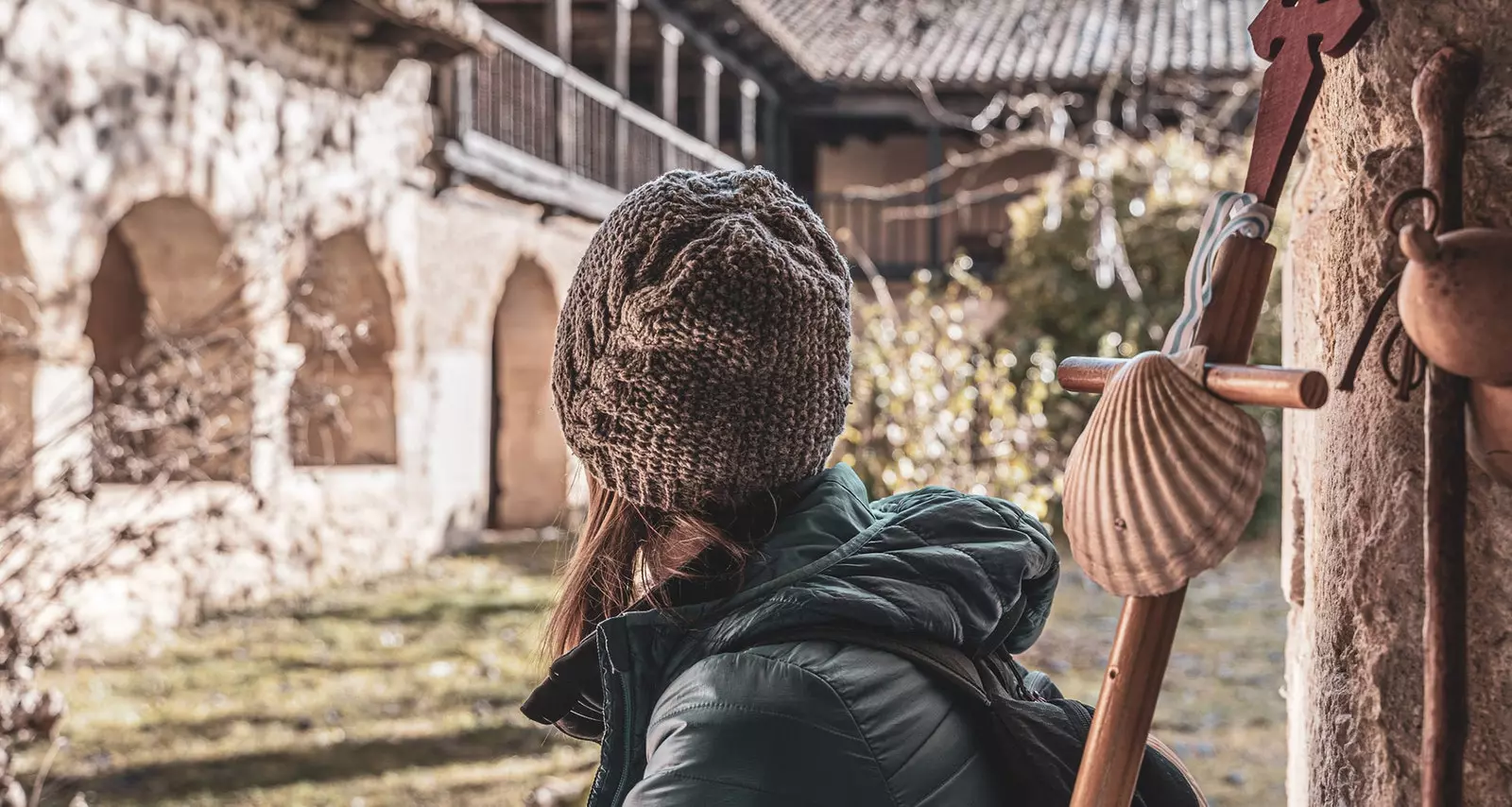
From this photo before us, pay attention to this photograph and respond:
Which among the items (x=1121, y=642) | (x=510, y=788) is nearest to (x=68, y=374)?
(x=510, y=788)

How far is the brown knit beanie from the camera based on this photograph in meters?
0.92

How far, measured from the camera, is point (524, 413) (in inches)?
Answer: 395

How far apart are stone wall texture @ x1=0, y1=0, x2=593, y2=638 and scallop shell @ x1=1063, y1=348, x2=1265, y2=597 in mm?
3022

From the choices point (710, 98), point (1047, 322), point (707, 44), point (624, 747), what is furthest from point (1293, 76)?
point (710, 98)

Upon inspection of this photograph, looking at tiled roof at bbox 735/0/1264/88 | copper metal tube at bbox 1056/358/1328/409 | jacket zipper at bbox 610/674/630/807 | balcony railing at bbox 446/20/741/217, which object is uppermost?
tiled roof at bbox 735/0/1264/88

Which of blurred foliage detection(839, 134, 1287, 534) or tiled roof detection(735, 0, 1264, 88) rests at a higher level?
tiled roof detection(735, 0, 1264, 88)

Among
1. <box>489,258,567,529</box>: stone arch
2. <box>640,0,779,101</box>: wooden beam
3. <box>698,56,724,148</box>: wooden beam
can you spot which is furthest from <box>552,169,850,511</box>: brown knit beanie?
<box>698,56,724,148</box>: wooden beam

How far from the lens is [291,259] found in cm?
616

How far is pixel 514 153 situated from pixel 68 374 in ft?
13.0

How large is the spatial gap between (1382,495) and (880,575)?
1.08 feet

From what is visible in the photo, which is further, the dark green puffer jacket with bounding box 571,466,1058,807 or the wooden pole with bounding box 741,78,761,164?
the wooden pole with bounding box 741,78,761,164

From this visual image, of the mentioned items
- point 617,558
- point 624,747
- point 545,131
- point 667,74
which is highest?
point 667,74

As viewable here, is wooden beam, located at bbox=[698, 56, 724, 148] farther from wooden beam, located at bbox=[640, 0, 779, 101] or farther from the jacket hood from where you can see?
the jacket hood

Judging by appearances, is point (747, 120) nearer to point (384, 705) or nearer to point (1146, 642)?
point (384, 705)
